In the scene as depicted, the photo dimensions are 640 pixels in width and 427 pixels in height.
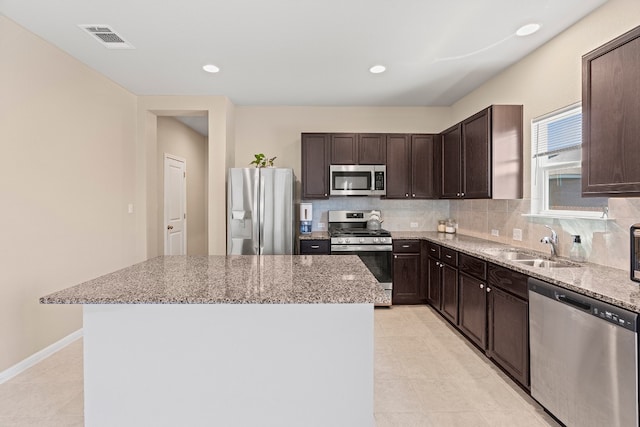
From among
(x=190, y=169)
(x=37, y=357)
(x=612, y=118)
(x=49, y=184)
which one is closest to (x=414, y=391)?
(x=612, y=118)

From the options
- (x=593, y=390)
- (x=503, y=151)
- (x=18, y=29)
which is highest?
(x=18, y=29)

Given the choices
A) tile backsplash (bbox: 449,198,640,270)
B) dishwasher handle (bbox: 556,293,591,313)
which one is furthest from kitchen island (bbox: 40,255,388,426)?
tile backsplash (bbox: 449,198,640,270)

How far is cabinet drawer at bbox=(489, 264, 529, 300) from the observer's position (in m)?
2.22

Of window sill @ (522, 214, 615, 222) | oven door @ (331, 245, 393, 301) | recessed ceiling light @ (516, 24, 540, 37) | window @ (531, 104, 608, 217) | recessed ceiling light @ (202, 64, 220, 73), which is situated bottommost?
oven door @ (331, 245, 393, 301)

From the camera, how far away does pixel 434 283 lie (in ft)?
12.8

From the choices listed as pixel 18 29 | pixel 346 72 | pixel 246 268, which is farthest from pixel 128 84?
pixel 246 268

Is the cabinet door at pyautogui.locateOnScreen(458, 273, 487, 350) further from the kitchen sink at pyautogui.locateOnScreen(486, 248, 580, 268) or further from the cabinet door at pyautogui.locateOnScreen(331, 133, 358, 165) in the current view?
the cabinet door at pyautogui.locateOnScreen(331, 133, 358, 165)

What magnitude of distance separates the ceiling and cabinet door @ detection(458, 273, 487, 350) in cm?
213

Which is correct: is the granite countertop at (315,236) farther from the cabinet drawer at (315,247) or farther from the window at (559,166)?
the window at (559,166)

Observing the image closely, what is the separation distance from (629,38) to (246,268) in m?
2.54

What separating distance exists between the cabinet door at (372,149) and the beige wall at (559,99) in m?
1.24

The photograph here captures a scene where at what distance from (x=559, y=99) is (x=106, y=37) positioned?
3870 mm

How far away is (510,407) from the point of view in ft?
7.01

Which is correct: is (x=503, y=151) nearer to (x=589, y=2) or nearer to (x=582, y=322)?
(x=589, y=2)
